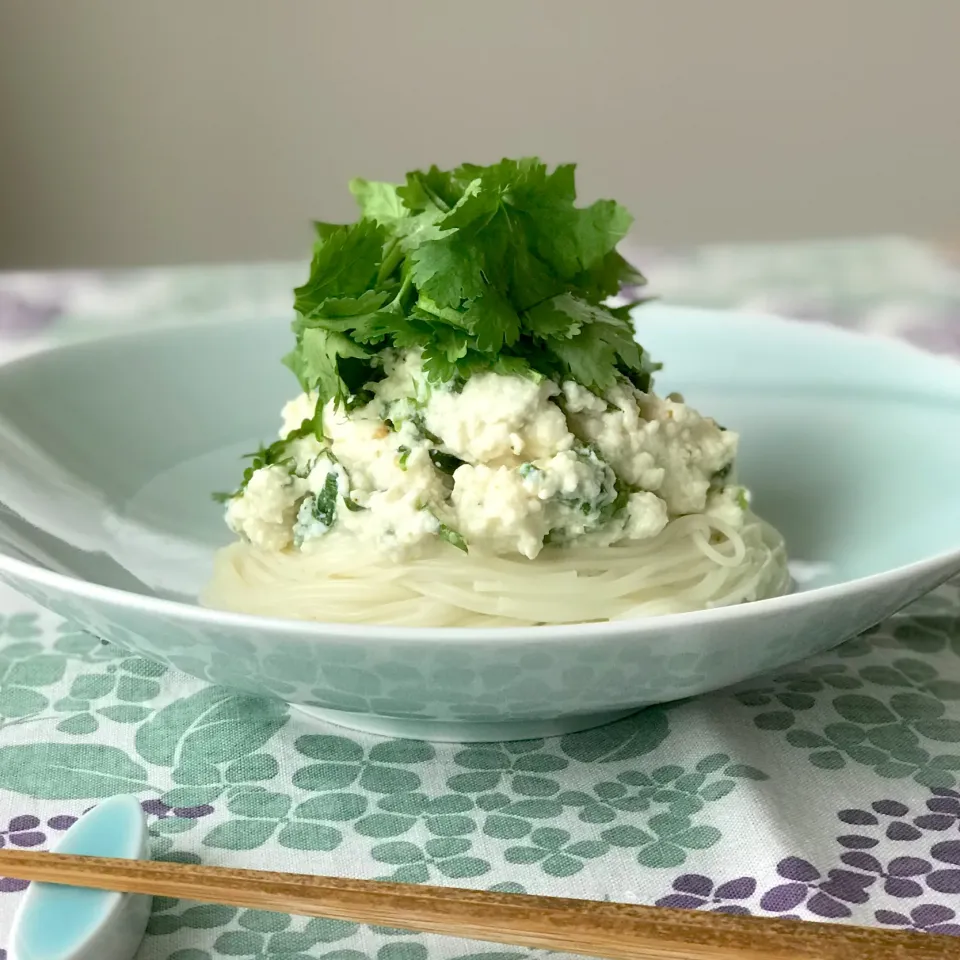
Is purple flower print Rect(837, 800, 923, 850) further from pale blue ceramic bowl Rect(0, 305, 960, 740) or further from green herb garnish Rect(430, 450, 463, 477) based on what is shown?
green herb garnish Rect(430, 450, 463, 477)

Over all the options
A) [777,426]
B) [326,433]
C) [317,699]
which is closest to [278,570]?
[326,433]

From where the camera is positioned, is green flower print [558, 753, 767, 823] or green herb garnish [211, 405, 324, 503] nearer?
green flower print [558, 753, 767, 823]

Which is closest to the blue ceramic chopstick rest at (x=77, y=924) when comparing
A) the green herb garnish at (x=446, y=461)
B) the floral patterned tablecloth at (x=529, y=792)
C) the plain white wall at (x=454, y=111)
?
the floral patterned tablecloth at (x=529, y=792)

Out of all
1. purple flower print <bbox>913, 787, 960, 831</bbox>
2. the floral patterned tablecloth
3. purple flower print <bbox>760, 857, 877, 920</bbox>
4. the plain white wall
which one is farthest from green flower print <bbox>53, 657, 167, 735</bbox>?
the plain white wall

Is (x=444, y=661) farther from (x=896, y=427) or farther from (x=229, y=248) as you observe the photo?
(x=229, y=248)

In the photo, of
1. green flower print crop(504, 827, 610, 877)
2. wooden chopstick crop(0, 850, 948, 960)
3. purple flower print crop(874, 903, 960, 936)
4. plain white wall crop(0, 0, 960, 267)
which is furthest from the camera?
plain white wall crop(0, 0, 960, 267)

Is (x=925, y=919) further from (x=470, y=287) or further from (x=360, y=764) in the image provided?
(x=470, y=287)

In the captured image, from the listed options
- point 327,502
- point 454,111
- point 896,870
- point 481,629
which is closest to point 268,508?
point 327,502
